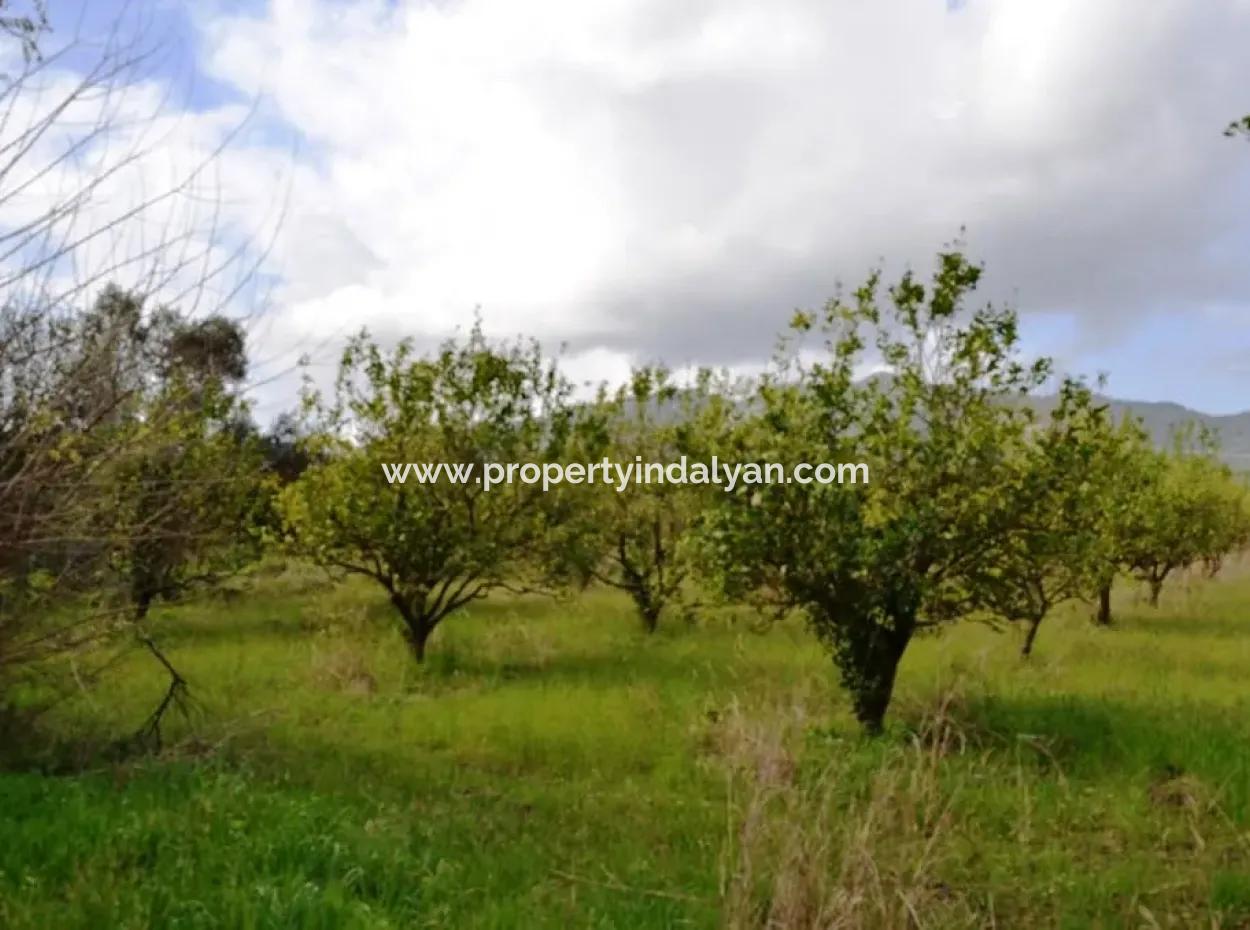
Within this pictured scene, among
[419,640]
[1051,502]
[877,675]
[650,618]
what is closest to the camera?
[1051,502]

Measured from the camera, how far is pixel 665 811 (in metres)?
7.65

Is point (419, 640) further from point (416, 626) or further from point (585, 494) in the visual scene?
point (585, 494)

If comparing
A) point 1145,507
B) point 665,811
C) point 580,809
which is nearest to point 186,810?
point 580,809

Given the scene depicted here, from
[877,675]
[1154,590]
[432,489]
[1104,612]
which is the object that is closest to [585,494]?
[432,489]

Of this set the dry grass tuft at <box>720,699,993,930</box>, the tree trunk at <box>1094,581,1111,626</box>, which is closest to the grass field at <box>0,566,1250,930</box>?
the dry grass tuft at <box>720,699,993,930</box>

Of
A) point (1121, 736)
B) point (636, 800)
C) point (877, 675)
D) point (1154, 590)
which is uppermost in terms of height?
point (1154, 590)

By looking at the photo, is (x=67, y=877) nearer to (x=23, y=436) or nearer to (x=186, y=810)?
(x=186, y=810)

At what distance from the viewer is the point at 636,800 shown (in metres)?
7.94

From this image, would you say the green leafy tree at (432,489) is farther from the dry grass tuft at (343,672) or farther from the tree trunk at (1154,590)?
the tree trunk at (1154,590)

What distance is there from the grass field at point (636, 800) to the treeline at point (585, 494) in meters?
1.06

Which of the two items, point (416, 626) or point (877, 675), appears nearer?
point (877, 675)

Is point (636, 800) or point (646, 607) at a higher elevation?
point (646, 607)

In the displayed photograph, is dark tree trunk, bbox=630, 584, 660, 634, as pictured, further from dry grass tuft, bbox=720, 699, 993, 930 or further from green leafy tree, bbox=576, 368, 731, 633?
dry grass tuft, bbox=720, 699, 993, 930

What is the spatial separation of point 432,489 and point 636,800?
7961mm
